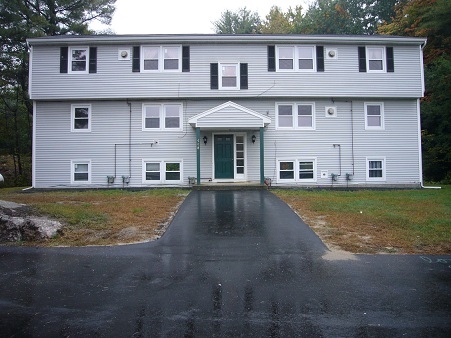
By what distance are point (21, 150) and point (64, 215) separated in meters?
23.6

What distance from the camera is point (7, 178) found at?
25.8 metres

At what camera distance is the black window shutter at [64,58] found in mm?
17016

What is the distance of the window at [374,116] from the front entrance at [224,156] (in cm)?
686

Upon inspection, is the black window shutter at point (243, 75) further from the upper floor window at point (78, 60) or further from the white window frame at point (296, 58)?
the upper floor window at point (78, 60)

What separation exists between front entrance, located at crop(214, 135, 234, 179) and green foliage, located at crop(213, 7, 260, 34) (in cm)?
2835

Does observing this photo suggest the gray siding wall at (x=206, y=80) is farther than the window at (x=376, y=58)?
No

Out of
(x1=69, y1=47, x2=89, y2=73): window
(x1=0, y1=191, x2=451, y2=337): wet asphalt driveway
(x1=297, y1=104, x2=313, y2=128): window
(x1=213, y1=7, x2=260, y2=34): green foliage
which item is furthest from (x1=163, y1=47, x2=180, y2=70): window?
(x1=213, y1=7, x2=260, y2=34): green foliage

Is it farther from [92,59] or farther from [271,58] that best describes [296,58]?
[92,59]

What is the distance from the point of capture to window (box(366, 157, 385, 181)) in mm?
17438

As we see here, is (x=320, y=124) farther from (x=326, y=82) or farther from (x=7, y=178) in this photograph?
(x=7, y=178)

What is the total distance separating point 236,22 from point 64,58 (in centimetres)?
2957

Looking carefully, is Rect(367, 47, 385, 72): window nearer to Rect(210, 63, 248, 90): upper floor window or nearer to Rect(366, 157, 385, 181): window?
Rect(366, 157, 385, 181): window

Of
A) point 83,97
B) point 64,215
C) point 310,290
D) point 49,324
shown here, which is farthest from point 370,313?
point 83,97

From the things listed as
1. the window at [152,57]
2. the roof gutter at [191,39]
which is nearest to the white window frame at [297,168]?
the roof gutter at [191,39]
